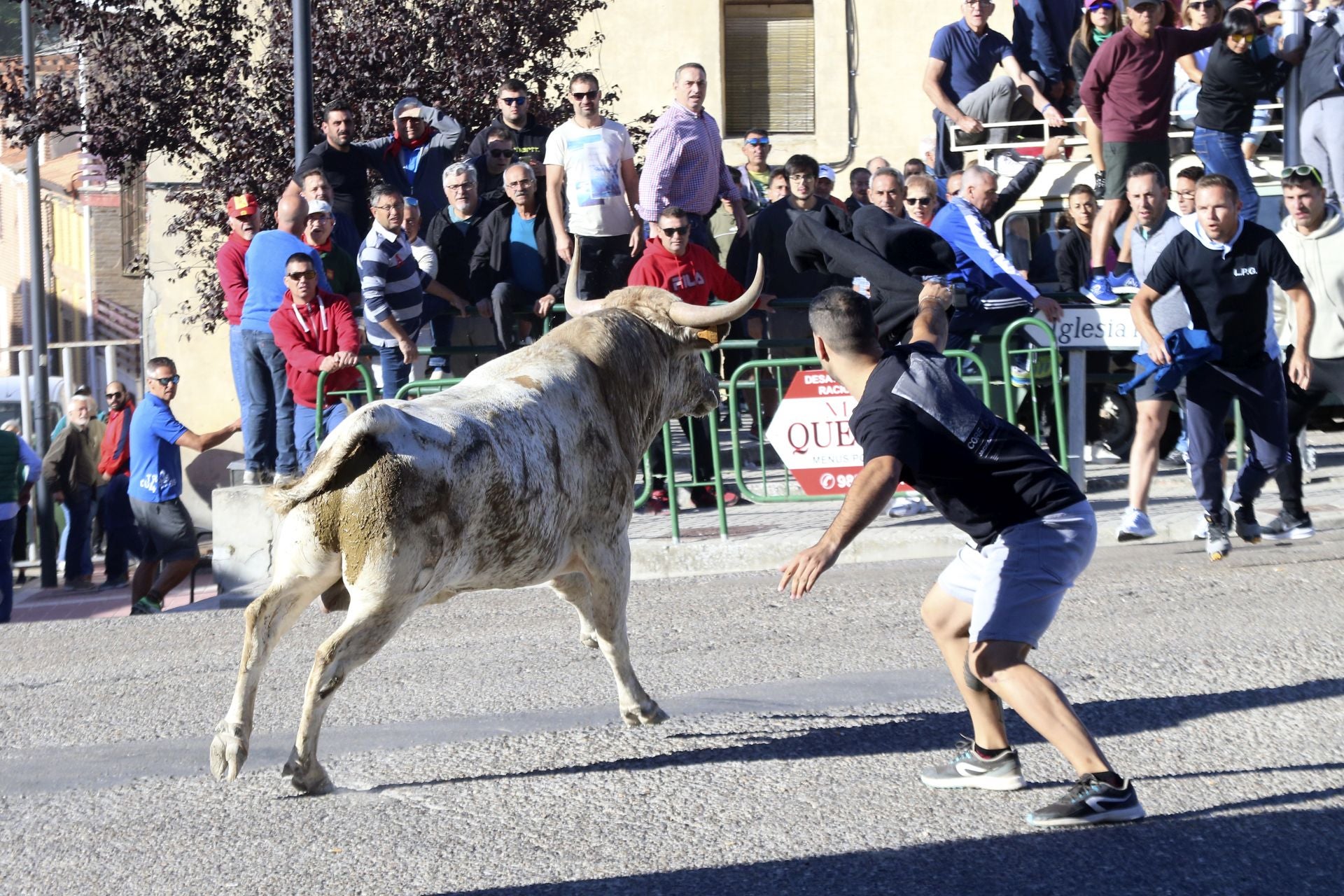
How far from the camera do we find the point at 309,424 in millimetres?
9555

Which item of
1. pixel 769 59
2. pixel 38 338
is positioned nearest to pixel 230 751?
pixel 38 338

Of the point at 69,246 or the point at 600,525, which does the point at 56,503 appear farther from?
the point at 69,246

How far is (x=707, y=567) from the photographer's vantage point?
923 cm

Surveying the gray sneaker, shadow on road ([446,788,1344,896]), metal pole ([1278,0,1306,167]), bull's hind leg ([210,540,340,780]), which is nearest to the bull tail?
bull's hind leg ([210,540,340,780])

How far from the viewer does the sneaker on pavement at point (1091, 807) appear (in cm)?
447

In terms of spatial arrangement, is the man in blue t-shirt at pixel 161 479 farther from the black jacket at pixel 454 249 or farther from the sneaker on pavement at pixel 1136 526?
the sneaker on pavement at pixel 1136 526

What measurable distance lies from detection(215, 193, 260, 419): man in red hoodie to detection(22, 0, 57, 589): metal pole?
4992 mm

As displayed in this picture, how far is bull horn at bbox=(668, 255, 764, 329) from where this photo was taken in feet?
19.3

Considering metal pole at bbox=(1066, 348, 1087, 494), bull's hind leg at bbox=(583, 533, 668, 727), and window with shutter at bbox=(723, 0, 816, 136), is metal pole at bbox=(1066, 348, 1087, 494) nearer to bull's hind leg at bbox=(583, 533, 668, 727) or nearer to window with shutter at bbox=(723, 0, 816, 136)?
bull's hind leg at bbox=(583, 533, 668, 727)

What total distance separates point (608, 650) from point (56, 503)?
12.3m

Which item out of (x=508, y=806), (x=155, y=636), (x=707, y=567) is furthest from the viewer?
(x=707, y=567)

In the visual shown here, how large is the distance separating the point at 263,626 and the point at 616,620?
1.26 meters

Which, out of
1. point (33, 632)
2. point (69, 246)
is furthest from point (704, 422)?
point (69, 246)

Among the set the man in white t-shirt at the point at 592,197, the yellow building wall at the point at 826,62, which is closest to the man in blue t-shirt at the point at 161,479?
the man in white t-shirt at the point at 592,197
